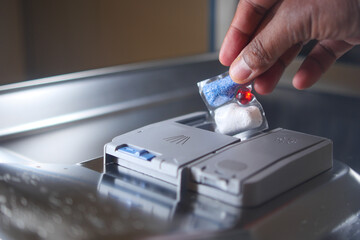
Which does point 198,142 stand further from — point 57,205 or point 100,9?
point 100,9

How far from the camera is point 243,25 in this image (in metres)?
0.70

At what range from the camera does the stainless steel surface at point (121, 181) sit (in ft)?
1.49

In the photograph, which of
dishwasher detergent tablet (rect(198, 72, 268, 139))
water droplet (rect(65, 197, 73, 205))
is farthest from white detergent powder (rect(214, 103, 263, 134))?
water droplet (rect(65, 197, 73, 205))

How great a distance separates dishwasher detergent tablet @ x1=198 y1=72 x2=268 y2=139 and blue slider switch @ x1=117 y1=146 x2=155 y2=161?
0.12 metres

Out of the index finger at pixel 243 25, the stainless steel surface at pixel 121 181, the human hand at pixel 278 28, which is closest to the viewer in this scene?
the stainless steel surface at pixel 121 181

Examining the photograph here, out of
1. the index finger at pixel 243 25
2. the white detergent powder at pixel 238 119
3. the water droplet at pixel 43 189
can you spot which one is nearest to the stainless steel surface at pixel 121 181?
the water droplet at pixel 43 189

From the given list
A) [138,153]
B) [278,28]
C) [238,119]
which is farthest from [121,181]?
[278,28]

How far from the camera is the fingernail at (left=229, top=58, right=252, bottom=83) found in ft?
2.04

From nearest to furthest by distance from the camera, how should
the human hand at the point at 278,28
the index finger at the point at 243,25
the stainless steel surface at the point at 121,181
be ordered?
1. the stainless steel surface at the point at 121,181
2. the human hand at the point at 278,28
3. the index finger at the point at 243,25

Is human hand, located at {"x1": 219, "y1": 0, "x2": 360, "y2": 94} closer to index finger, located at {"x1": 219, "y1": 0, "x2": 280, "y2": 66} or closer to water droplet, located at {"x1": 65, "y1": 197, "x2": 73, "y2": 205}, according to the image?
index finger, located at {"x1": 219, "y1": 0, "x2": 280, "y2": 66}

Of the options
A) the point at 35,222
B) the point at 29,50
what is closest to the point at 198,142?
the point at 35,222

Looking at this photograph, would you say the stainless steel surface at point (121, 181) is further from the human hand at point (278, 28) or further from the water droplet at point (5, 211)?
the human hand at point (278, 28)

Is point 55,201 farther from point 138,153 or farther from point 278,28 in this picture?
point 278,28

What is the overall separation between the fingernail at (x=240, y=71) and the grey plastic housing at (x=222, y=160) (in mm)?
85
